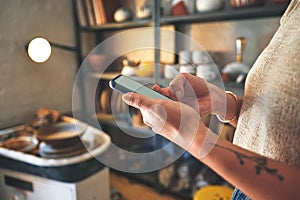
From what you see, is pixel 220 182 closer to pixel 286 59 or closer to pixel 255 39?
pixel 255 39

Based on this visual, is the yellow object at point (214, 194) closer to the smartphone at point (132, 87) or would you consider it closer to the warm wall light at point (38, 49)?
the smartphone at point (132, 87)

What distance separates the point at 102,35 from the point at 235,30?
1049mm

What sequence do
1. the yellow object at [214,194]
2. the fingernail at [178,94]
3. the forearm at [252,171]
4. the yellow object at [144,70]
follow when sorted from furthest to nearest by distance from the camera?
the yellow object at [144,70], the yellow object at [214,194], the fingernail at [178,94], the forearm at [252,171]

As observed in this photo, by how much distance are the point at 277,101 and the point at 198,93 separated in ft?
0.61

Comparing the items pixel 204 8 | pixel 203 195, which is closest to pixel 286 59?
pixel 203 195

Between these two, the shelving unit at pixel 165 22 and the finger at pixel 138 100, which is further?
the shelving unit at pixel 165 22

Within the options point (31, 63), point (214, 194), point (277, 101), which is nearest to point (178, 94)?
point (277, 101)

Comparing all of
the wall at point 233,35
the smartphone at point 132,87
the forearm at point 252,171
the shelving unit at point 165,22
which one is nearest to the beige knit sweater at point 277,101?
the forearm at point 252,171

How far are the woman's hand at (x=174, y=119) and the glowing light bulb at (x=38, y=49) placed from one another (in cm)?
111

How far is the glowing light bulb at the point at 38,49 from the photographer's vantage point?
4.07 ft

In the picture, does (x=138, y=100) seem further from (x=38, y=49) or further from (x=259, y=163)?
(x=38, y=49)

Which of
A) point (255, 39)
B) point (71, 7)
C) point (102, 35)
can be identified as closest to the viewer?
point (255, 39)

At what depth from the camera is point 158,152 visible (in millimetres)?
1273

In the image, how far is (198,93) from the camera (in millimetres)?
522
